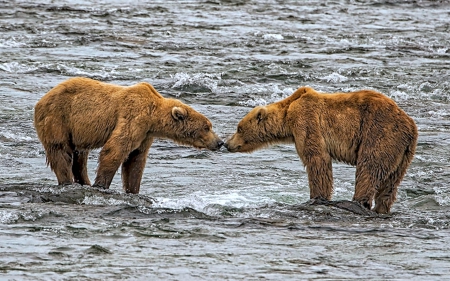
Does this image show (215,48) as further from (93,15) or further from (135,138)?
(135,138)

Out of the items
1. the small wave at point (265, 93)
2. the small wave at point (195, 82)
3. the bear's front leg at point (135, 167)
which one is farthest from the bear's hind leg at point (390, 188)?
the small wave at point (195, 82)

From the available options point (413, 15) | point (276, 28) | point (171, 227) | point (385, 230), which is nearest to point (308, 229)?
point (385, 230)

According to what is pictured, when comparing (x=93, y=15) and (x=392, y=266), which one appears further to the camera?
(x=93, y=15)

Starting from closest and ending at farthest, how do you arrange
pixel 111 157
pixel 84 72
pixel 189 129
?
pixel 111 157
pixel 189 129
pixel 84 72

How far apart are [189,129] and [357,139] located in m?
1.94

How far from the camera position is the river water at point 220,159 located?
25.6 ft

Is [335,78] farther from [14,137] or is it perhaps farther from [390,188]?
[390,188]

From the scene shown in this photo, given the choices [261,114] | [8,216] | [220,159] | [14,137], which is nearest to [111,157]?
[8,216]

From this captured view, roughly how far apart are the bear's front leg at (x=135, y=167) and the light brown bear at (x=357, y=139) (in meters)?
1.60

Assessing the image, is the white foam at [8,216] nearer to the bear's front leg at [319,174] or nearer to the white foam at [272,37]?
the bear's front leg at [319,174]

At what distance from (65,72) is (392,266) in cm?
1072

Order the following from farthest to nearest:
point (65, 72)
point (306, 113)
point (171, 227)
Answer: point (65, 72) < point (306, 113) < point (171, 227)

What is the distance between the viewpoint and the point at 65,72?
17297mm

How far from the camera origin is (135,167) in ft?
34.5
